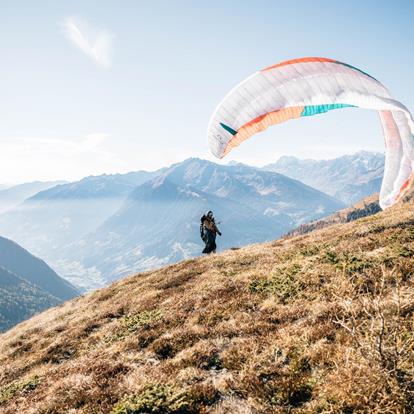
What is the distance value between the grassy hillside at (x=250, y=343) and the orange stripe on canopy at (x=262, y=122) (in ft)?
20.0

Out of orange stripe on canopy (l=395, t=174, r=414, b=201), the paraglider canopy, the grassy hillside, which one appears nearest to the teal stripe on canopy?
the paraglider canopy

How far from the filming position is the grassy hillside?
6633mm

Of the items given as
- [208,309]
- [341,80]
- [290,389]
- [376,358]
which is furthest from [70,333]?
[341,80]

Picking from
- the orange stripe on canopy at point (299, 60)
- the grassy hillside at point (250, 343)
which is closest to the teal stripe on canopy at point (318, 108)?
the orange stripe on canopy at point (299, 60)

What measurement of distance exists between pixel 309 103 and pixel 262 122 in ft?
8.21

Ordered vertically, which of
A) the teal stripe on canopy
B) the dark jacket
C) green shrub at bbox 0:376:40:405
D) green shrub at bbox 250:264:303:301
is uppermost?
the teal stripe on canopy

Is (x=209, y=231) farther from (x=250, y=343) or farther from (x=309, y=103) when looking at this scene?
(x=250, y=343)

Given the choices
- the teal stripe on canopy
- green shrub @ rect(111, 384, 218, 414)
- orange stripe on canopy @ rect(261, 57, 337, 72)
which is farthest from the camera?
orange stripe on canopy @ rect(261, 57, 337, 72)

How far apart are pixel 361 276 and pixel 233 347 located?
5229 millimetres

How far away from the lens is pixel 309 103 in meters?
15.6

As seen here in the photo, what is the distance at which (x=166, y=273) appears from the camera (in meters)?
22.2

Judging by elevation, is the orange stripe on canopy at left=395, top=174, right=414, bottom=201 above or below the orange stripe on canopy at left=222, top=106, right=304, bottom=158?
below

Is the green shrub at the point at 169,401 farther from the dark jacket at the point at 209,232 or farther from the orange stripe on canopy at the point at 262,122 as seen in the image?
the dark jacket at the point at 209,232

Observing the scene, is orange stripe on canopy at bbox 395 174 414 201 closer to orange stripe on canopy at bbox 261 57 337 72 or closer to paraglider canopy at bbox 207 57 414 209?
paraglider canopy at bbox 207 57 414 209
